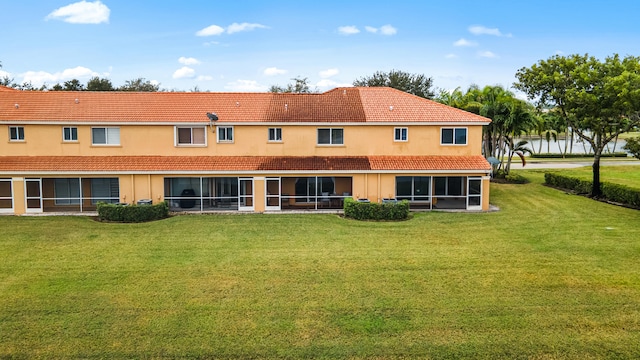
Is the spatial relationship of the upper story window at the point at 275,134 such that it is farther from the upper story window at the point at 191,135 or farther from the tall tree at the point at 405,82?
the tall tree at the point at 405,82

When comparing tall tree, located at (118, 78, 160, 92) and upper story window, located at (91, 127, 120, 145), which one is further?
tall tree, located at (118, 78, 160, 92)

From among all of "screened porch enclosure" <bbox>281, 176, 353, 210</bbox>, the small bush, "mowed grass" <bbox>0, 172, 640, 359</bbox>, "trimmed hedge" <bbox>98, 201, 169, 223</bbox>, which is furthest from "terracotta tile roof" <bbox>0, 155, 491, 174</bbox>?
the small bush

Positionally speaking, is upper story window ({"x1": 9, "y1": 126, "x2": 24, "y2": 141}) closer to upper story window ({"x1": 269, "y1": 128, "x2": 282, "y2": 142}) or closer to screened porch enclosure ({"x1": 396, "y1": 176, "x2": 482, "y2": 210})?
upper story window ({"x1": 269, "y1": 128, "x2": 282, "y2": 142})

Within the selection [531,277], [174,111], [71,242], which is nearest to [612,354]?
[531,277]

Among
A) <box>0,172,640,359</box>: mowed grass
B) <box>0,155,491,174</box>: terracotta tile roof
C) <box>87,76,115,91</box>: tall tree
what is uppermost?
<box>87,76,115,91</box>: tall tree

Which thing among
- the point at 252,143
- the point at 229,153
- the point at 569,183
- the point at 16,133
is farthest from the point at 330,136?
the point at 569,183

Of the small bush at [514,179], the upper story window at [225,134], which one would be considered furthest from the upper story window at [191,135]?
the small bush at [514,179]

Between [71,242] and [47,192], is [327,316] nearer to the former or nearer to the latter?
[71,242]
